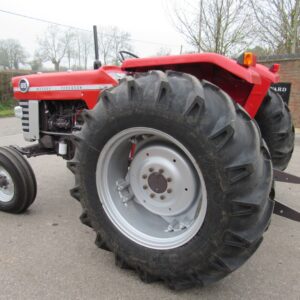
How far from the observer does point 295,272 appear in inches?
86.9

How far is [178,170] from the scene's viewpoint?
6.57ft

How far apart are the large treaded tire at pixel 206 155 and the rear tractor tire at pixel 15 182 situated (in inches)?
47.2

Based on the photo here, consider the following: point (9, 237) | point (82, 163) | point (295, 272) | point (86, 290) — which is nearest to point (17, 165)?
point (9, 237)

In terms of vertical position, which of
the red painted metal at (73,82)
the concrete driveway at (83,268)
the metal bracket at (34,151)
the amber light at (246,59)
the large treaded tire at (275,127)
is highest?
the amber light at (246,59)

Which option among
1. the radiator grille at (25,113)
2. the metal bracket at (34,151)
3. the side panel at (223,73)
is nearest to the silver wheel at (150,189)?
the side panel at (223,73)

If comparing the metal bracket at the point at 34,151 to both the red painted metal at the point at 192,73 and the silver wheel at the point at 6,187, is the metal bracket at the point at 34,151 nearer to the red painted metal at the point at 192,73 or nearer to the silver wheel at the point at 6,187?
the silver wheel at the point at 6,187

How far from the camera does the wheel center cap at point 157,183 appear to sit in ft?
6.75

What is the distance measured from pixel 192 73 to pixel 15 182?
1756 millimetres

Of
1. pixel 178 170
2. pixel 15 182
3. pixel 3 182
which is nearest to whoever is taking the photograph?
pixel 178 170

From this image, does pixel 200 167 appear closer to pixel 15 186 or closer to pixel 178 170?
pixel 178 170

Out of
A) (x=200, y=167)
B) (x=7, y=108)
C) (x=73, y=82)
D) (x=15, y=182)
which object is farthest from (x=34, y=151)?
(x=7, y=108)

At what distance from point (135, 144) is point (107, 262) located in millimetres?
806

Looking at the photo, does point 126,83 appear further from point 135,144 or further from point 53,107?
point 53,107

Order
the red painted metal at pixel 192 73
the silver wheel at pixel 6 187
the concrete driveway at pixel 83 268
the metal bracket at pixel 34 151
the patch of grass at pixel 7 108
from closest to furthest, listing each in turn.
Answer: the concrete driveway at pixel 83 268 → the red painted metal at pixel 192 73 → the silver wheel at pixel 6 187 → the metal bracket at pixel 34 151 → the patch of grass at pixel 7 108
